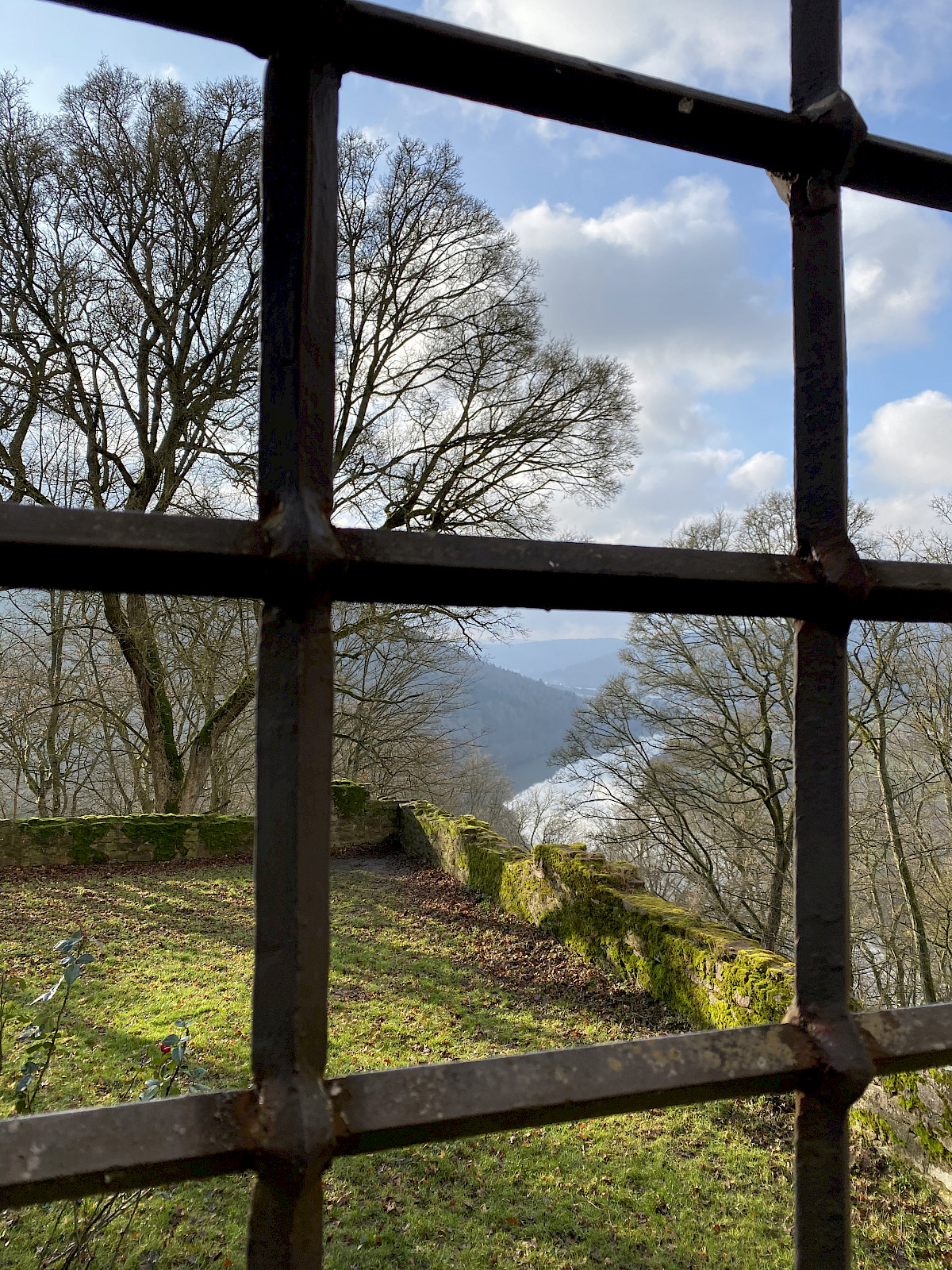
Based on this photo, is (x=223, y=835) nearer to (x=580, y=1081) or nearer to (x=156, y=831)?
(x=156, y=831)

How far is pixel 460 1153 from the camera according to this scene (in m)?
4.61

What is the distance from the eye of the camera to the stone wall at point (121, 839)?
40.2 ft

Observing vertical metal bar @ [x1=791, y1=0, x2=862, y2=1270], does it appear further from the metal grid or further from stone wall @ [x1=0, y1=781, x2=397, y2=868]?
stone wall @ [x1=0, y1=781, x2=397, y2=868]

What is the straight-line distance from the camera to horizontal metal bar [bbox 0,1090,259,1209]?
44 centimetres

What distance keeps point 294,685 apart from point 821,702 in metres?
0.43

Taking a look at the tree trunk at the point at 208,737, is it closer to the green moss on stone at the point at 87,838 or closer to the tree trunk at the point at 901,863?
the green moss on stone at the point at 87,838

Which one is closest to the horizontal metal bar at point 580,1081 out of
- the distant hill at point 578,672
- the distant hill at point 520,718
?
the distant hill at point 520,718

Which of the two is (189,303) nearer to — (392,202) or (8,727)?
(392,202)

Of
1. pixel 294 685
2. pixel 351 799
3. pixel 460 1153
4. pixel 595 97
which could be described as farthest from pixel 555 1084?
pixel 351 799

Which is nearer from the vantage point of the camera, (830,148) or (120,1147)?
(120,1147)

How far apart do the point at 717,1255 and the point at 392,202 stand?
12.5m

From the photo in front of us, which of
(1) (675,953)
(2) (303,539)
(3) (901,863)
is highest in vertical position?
(2) (303,539)

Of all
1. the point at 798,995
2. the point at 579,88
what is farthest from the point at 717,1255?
the point at 579,88

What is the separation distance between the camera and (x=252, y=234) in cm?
1118
